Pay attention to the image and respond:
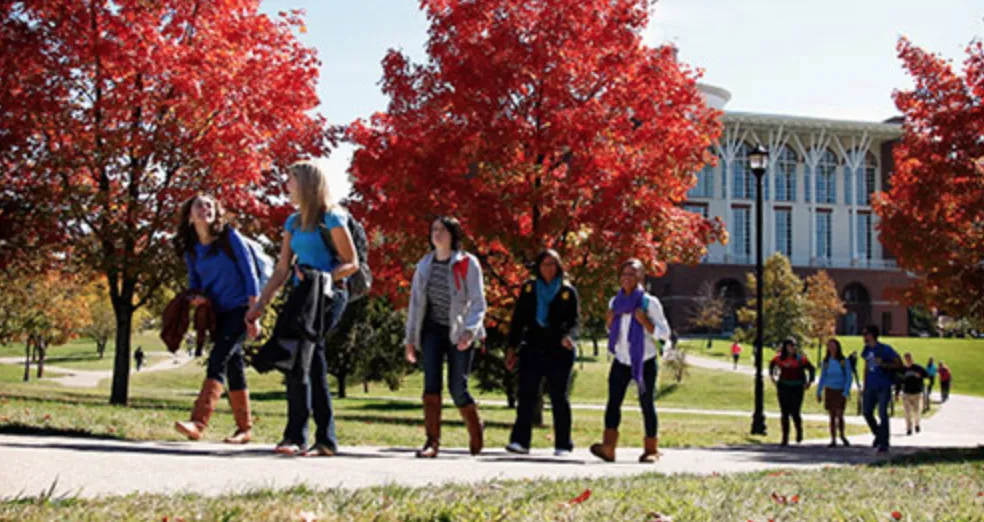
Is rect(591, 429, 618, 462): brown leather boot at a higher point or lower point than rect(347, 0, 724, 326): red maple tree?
lower

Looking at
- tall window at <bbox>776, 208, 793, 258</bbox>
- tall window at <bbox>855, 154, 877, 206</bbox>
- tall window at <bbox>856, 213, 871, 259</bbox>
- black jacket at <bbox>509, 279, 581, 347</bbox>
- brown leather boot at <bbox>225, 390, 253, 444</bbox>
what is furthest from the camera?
tall window at <bbox>856, 213, 871, 259</bbox>

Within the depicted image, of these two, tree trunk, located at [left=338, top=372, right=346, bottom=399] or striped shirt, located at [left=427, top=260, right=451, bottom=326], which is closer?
striped shirt, located at [left=427, top=260, right=451, bottom=326]

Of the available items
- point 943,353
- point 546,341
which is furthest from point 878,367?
point 943,353

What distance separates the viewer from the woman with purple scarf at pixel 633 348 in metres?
8.92

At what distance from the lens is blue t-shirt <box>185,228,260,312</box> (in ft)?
23.6

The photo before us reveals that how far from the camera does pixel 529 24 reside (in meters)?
16.2

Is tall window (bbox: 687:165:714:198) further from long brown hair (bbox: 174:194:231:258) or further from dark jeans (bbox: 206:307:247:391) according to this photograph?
dark jeans (bbox: 206:307:247:391)

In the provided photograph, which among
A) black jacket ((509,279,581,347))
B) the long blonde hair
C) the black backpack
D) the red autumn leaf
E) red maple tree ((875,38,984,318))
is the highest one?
red maple tree ((875,38,984,318))

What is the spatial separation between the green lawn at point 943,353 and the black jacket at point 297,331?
46054 millimetres

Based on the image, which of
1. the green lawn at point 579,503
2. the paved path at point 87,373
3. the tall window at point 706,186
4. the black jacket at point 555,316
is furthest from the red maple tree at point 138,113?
the tall window at point 706,186

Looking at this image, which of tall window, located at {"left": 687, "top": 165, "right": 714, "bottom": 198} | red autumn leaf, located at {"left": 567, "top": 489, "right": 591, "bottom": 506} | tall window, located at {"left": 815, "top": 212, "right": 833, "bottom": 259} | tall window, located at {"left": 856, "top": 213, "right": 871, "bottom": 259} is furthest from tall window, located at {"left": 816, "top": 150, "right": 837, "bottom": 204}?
red autumn leaf, located at {"left": 567, "top": 489, "right": 591, "bottom": 506}

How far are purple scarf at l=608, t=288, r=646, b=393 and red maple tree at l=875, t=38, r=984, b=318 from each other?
8.99m

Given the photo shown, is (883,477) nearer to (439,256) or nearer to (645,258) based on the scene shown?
(439,256)

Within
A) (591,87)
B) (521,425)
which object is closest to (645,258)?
(591,87)
